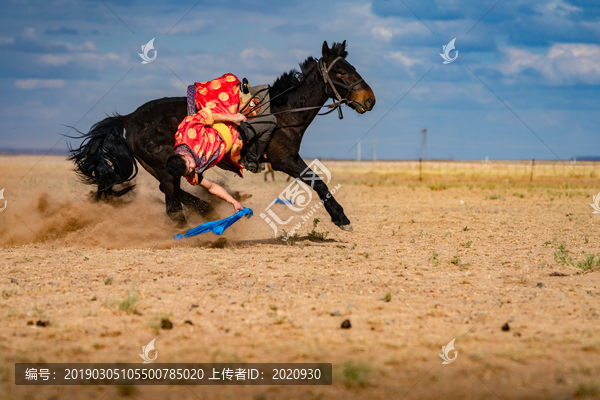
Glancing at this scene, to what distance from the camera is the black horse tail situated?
8.23 meters

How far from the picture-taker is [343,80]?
8070 mm

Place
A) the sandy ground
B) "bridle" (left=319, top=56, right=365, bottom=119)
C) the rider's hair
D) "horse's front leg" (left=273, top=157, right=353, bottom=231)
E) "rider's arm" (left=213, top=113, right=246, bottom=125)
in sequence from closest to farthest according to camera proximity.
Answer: the sandy ground → the rider's hair → "rider's arm" (left=213, top=113, right=246, bottom=125) → "horse's front leg" (left=273, top=157, right=353, bottom=231) → "bridle" (left=319, top=56, right=365, bottom=119)

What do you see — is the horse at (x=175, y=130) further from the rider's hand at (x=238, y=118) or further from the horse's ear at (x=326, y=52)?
the rider's hand at (x=238, y=118)

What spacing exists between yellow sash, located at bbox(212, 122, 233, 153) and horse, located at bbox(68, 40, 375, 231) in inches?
23.1

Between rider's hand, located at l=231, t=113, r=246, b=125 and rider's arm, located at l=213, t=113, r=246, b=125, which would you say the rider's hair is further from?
rider's hand, located at l=231, t=113, r=246, b=125

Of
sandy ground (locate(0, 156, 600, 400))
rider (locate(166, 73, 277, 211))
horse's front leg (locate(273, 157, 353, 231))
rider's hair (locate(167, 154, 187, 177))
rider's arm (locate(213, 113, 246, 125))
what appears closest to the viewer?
sandy ground (locate(0, 156, 600, 400))

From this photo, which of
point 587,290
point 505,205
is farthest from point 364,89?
point 505,205

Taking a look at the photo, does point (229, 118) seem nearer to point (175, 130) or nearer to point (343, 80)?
point (175, 130)

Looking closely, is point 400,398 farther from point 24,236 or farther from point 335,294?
point 24,236

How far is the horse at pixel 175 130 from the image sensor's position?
798cm

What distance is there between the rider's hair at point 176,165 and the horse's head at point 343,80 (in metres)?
2.47

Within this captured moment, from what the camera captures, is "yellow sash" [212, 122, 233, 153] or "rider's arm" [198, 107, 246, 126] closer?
"rider's arm" [198, 107, 246, 126]

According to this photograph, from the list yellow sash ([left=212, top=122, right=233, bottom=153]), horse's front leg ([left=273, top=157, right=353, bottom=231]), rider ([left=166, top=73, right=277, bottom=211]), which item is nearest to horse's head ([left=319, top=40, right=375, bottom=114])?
rider ([left=166, top=73, right=277, bottom=211])

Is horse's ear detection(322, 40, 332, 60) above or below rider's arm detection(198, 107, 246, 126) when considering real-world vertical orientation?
above
